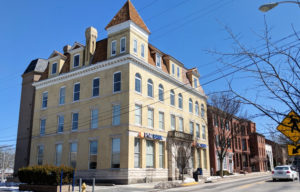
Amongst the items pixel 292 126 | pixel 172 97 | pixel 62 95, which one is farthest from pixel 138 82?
pixel 292 126

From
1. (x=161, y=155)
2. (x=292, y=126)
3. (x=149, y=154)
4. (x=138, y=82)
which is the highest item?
(x=138, y=82)

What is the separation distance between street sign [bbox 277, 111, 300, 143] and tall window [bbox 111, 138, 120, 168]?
69.7ft

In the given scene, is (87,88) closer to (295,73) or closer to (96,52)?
(96,52)

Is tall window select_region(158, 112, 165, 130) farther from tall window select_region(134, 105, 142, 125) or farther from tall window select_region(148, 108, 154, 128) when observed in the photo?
tall window select_region(134, 105, 142, 125)

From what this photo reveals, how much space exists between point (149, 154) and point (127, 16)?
15366 mm

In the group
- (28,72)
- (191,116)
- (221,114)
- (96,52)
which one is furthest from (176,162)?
(28,72)

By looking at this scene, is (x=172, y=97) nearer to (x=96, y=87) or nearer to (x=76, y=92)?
(x=96, y=87)

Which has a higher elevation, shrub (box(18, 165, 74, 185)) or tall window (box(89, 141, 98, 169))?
tall window (box(89, 141, 98, 169))

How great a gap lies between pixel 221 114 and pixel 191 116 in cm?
470

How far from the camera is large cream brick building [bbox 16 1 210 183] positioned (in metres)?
28.7

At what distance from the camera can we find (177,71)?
128 ft

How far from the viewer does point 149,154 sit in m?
30.2

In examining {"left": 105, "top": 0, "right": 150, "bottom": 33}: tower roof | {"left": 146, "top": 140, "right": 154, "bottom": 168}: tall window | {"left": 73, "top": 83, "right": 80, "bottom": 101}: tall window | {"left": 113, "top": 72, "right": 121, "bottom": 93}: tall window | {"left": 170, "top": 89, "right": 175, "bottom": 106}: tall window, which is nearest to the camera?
{"left": 146, "top": 140, "right": 154, "bottom": 168}: tall window

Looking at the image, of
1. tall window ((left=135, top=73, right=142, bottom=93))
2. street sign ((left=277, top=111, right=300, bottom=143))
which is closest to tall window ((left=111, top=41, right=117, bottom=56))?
tall window ((left=135, top=73, right=142, bottom=93))
